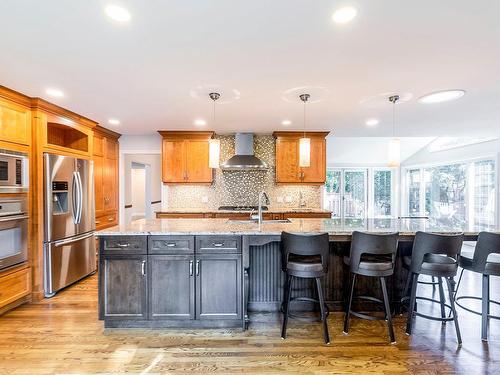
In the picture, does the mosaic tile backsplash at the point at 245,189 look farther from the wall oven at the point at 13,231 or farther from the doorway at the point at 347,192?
the wall oven at the point at 13,231

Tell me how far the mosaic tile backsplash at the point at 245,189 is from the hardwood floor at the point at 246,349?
9.60 ft

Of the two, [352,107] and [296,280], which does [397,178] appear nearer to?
[352,107]

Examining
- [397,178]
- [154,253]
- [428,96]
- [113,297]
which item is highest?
[428,96]

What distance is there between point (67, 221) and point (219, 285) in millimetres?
2397

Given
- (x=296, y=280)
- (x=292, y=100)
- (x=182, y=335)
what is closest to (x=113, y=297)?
(x=182, y=335)

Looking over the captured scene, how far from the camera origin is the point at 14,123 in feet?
10.1

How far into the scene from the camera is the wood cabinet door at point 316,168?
17.4ft

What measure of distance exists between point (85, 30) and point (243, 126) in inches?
121

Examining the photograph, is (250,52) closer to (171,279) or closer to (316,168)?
(171,279)

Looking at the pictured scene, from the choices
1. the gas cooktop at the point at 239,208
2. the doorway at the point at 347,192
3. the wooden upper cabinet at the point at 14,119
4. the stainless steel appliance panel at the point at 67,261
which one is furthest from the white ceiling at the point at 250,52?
the doorway at the point at 347,192

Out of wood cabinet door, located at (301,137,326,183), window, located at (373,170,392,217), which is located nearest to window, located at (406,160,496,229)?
window, located at (373,170,392,217)

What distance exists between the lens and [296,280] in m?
2.97

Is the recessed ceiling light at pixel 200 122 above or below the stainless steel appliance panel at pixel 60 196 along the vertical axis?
above

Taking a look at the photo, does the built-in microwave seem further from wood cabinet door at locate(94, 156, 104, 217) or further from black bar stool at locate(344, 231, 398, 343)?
black bar stool at locate(344, 231, 398, 343)
